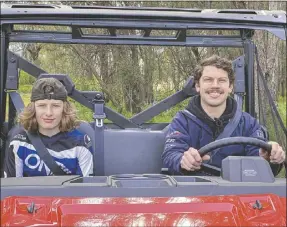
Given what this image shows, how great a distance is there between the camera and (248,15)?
3049 millimetres

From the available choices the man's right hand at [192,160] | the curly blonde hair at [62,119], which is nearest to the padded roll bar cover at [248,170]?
the man's right hand at [192,160]

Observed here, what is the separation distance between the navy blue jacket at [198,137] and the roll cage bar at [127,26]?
41 cm

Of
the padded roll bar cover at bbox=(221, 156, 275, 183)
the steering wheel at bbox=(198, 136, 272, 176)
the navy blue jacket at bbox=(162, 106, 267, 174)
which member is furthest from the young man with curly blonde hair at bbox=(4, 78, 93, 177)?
the padded roll bar cover at bbox=(221, 156, 275, 183)

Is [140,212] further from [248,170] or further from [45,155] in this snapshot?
[45,155]

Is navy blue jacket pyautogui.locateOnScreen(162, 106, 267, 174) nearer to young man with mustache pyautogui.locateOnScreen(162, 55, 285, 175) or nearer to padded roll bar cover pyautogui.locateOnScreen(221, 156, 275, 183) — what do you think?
young man with mustache pyautogui.locateOnScreen(162, 55, 285, 175)

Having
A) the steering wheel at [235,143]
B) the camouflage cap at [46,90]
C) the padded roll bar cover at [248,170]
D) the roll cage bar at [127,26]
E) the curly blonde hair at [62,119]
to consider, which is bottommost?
the padded roll bar cover at [248,170]

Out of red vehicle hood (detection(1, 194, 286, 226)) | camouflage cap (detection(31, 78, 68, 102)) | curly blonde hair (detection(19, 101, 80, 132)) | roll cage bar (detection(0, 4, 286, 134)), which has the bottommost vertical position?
red vehicle hood (detection(1, 194, 286, 226))

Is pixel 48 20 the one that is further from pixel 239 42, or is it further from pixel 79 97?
pixel 239 42

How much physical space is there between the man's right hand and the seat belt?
721 mm

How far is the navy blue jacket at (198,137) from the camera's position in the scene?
3316 millimetres

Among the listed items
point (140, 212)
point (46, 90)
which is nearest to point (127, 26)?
point (46, 90)

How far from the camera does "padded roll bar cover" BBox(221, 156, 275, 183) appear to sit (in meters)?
2.46

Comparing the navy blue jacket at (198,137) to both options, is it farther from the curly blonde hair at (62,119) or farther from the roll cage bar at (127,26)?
the curly blonde hair at (62,119)

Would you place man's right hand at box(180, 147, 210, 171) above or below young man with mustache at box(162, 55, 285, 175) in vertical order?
below
